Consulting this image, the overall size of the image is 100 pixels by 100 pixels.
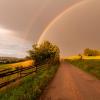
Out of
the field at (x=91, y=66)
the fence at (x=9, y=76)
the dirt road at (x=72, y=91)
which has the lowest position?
the dirt road at (x=72, y=91)

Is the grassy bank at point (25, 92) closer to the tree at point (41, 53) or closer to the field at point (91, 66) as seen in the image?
the field at point (91, 66)

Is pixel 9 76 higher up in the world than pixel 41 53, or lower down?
lower down

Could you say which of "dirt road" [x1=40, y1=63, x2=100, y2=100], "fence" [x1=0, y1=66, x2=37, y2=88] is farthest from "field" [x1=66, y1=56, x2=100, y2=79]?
"fence" [x1=0, y1=66, x2=37, y2=88]

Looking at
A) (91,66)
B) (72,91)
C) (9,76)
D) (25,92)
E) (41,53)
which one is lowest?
(72,91)

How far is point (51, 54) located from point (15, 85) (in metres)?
49.6

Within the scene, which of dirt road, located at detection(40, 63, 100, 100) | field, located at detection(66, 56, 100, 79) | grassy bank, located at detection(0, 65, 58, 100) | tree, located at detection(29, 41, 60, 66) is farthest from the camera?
tree, located at detection(29, 41, 60, 66)

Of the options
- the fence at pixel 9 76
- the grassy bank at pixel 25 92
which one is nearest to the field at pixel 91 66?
the fence at pixel 9 76

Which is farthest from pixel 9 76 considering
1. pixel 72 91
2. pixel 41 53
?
pixel 41 53

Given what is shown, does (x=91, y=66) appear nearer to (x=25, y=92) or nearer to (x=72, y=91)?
(x=72, y=91)

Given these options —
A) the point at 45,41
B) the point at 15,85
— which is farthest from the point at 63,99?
the point at 45,41

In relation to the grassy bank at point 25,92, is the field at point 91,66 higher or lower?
higher

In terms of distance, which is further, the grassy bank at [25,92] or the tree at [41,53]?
the tree at [41,53]

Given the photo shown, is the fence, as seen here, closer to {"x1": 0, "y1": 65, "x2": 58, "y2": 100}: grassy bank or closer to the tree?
{"x1": 0, "y1": 65, "x2": 58, "y2": 100}: grassy bank

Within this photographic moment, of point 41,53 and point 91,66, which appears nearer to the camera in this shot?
point 91,66
